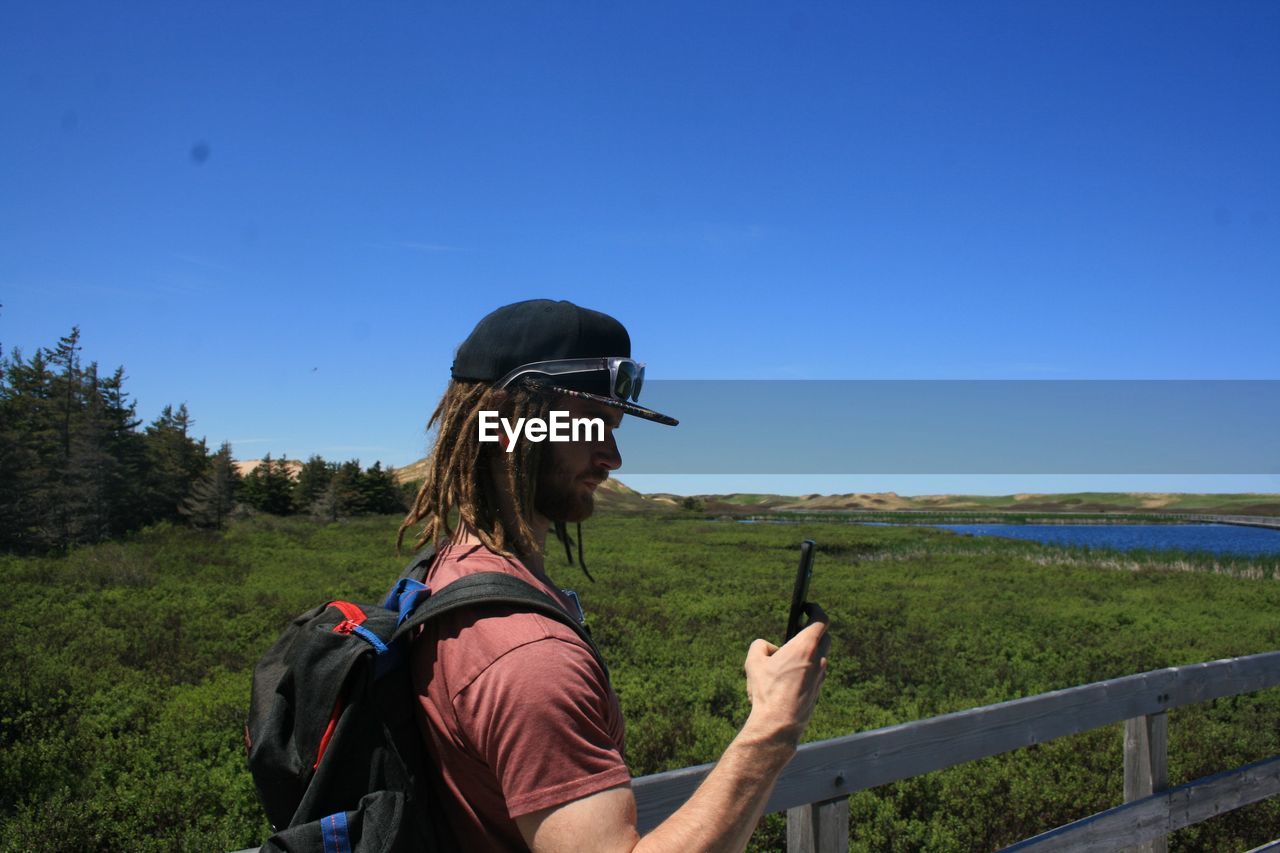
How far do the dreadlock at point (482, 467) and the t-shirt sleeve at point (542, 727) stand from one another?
282 millimetres

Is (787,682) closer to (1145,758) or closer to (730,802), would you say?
(730,802)

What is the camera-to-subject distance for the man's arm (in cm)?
98

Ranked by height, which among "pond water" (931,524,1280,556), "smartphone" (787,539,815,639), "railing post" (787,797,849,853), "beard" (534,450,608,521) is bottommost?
"pond water" (931,524,1280,556)

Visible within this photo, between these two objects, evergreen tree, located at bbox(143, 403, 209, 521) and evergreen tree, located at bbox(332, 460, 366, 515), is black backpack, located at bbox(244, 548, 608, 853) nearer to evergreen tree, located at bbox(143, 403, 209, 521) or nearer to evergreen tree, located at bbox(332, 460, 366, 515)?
evergreen tree, located at bbox(143, 403, 209, 521)

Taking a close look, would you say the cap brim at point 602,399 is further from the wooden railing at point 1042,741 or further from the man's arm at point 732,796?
the wooden railing at point 1042,741

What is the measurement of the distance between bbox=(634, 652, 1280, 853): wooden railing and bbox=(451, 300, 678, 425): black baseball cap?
92cm

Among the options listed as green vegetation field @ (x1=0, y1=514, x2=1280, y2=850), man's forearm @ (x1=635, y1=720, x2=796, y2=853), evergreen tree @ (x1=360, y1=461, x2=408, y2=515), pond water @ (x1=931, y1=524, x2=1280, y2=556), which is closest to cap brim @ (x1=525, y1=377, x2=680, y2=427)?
man's forearm @ (x1=635, y1=720, x2=796, y2=853)

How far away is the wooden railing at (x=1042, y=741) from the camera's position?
2.17m

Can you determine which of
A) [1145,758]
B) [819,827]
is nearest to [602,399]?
[819,827]

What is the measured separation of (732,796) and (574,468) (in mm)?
566

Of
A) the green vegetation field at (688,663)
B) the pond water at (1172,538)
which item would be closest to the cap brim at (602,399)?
the green vegetation field at (688,663)

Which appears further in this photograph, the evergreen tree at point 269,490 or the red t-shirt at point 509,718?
the evergreen tree at point 269,490

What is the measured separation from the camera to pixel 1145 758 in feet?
11.0

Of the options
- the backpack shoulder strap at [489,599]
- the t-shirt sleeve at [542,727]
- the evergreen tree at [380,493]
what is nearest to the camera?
the t-shirt sleeve at [542,727]
